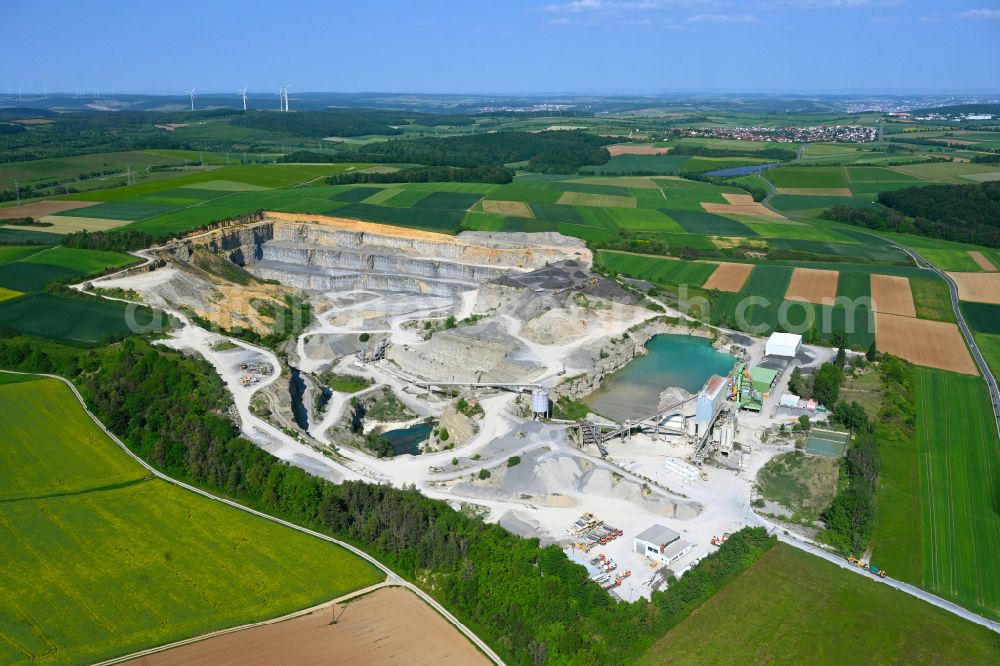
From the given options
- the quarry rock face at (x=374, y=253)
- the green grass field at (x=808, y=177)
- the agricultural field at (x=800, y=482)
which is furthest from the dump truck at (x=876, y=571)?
the green grass field at (x=808, y=177)

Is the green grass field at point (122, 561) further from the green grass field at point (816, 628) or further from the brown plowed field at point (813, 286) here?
the brown plowed field at point (813, 286)

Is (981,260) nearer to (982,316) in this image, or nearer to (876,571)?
(982,316)

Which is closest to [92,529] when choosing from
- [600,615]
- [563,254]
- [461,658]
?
[461,658]

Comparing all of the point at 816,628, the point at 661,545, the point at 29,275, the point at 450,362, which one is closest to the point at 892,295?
the point at 450,362

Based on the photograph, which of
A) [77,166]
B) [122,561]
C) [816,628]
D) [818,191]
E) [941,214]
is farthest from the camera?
[77,166]

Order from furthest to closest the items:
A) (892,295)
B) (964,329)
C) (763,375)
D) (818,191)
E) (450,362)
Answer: (818,191), (892,295), (964,329), (450,362), (763,375)

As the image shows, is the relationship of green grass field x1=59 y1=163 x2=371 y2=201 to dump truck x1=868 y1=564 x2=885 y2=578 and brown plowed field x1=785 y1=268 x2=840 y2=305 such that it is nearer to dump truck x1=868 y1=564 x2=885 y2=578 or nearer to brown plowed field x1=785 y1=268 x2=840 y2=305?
brown plowed field x1=785 y1=268 x2=840 y2=305

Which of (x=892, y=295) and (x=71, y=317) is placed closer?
(x=71, y=317)

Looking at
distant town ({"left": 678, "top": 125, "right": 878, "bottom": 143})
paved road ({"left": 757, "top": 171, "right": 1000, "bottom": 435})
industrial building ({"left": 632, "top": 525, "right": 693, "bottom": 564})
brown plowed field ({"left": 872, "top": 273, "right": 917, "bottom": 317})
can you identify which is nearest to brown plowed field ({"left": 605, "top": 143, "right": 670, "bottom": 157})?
distant town ({"left": 678, "top": 125, "right": 878, "bottom": 143})
